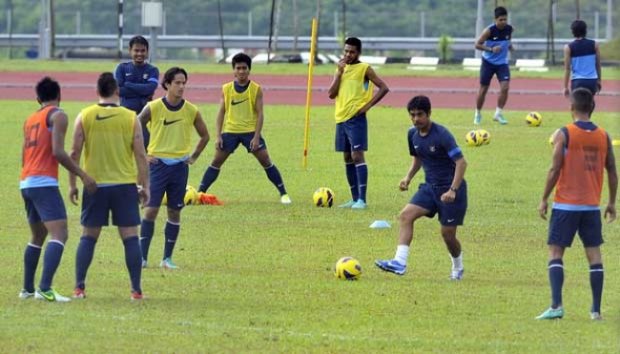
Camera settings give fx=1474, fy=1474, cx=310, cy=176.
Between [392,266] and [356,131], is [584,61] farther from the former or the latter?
[392,266]

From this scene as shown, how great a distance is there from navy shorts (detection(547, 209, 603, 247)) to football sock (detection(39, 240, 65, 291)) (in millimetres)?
3933

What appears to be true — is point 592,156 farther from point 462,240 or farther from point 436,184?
point 462,240

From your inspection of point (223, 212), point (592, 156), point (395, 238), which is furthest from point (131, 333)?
point (223, 212)

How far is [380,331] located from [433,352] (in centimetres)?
84

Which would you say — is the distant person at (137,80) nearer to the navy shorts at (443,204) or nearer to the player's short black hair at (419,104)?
the navy shorts at (443,204)

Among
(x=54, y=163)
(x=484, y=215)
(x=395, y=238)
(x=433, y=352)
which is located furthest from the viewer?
(x=484, y=215)

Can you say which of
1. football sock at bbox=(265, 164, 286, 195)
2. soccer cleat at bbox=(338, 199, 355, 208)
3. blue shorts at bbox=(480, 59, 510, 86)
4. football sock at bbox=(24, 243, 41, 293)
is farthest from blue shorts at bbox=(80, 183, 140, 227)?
blue shorts at bbox=(480, 59, 510, 86)

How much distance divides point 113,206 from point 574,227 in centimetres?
370

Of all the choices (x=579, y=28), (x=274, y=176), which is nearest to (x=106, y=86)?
(x=274, y=176)

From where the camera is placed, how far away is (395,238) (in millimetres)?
16188

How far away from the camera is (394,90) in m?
38.5

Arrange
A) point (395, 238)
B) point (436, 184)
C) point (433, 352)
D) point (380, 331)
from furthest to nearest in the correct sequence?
point (395, 238)
point (436, 184)
point (380, 331)
point (433, 352)

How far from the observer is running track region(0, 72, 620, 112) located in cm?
3484

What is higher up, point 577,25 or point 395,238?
point 577,25
